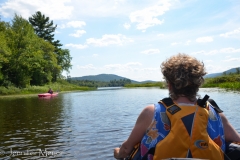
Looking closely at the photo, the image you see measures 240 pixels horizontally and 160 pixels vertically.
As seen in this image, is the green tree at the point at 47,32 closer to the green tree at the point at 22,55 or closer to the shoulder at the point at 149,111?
the green tree at the point at 22,55

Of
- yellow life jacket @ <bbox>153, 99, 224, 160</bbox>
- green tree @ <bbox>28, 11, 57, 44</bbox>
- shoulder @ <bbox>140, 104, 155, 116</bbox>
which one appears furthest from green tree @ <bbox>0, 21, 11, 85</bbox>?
yellow life jacket @ <bbox>153, 99, 224, 160</bbox>

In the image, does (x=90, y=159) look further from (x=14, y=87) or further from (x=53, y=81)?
(x=53, y=81)

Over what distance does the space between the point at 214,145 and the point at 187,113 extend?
422 mm

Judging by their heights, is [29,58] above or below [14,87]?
above

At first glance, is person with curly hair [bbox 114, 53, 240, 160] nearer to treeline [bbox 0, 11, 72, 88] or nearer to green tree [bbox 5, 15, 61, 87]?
treeline [bbox 0, 11, 72, 88]

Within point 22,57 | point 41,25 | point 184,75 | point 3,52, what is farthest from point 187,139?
point 41,25

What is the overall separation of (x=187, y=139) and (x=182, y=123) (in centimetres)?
16

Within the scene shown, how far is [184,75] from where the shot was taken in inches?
115

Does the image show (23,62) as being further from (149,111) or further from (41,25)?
(149,111)

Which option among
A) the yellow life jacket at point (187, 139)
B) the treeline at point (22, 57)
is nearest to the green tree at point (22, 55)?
the treeline at point (22, 57)

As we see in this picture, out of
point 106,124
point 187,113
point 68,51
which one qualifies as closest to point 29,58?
point 68,51

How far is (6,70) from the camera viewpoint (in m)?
50.0

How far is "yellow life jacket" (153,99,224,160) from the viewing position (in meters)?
2.70

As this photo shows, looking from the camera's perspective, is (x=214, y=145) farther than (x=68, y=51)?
No
